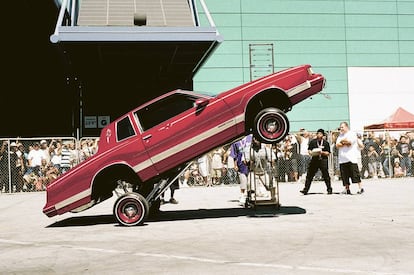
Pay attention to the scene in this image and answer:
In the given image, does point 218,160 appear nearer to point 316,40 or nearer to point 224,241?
point 224,241

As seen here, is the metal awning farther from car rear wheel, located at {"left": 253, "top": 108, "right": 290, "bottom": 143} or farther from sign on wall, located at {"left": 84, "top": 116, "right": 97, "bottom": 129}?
car rear wheel, located at {"left": 253, "top": 108, "right": 290, "bottom": 143}

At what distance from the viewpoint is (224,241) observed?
7.21 meters

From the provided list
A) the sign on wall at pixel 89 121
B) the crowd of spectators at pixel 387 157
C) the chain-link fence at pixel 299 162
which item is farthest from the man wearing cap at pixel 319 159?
the sign on wall at pixel 89 121

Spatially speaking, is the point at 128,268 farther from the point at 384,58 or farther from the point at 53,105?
the point at 384,58

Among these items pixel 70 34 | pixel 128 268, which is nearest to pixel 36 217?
pixel 128 268

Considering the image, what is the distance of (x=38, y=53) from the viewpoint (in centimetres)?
2842

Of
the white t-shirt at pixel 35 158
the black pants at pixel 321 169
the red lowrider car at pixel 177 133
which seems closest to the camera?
the red lowrider car at pixel 177 133

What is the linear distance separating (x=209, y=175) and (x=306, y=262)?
1528cm

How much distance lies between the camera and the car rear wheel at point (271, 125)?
29.8 feet

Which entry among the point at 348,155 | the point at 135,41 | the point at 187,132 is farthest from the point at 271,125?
the point at 135,41

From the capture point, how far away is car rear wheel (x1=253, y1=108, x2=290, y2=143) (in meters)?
9.07

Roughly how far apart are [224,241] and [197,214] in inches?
148

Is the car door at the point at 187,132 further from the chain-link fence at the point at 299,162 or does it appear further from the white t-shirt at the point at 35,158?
the white t-shirt at the point at 35,158

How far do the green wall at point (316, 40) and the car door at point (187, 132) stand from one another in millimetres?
20707
